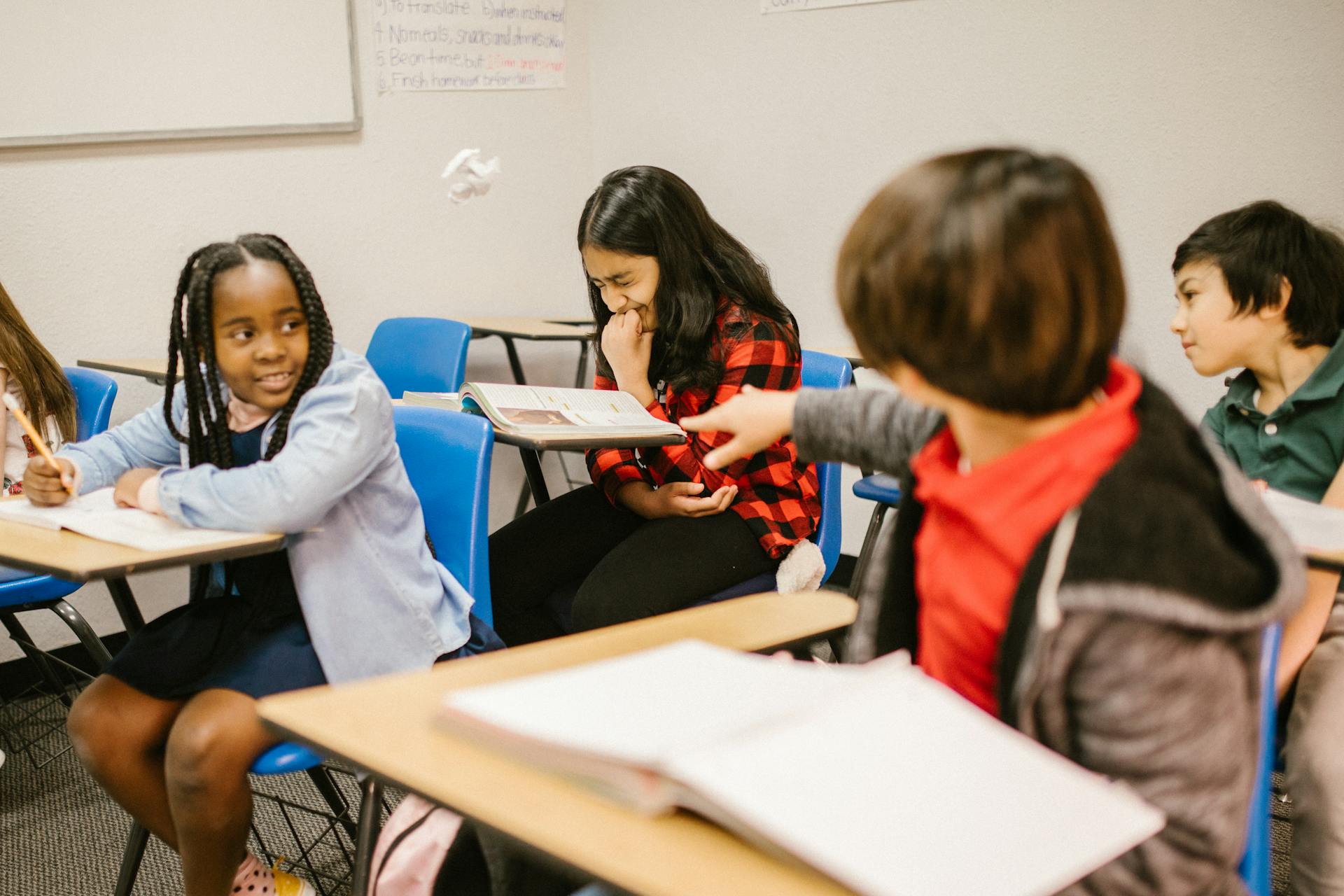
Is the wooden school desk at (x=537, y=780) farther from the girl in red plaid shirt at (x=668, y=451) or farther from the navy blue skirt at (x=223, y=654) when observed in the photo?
the girl in red plaid shirt at (x=668, y=451)

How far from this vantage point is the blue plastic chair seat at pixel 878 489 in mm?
2432

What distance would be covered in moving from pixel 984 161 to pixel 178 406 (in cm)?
133

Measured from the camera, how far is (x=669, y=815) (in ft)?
2.25

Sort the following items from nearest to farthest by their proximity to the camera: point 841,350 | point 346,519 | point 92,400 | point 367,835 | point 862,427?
point 862,427, point 367,835, point 346,519, point 92,400, point 841,350

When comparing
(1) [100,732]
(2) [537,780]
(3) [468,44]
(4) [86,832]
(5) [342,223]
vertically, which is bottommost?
(4) [86,832]

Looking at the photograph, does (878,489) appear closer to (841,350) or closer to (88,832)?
(841,350)

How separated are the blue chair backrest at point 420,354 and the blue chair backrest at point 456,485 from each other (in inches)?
41.7

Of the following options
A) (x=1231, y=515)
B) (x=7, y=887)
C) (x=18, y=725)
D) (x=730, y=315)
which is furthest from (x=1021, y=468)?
(x=18, y=725)

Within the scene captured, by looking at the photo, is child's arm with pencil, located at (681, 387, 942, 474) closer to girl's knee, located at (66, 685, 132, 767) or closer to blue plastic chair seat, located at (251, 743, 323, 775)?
blue plastic chair seat, located at (251, 743, 323, 775)

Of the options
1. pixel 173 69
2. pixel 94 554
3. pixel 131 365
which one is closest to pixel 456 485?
pixel 94 554

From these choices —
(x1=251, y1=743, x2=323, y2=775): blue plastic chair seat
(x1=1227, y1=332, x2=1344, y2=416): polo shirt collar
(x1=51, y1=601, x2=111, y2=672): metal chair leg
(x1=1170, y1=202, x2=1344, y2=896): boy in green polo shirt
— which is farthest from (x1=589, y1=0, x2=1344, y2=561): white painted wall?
(x1=51, y1=601, x2=111, y2=672): metal chair leg

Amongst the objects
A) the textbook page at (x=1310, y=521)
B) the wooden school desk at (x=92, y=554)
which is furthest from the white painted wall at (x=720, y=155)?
the wooden school desk at (x=92, y=554)

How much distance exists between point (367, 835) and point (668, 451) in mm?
982

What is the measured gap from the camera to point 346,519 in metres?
1.46
